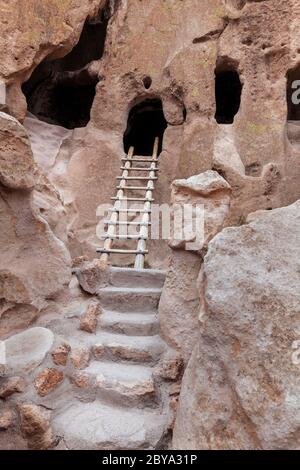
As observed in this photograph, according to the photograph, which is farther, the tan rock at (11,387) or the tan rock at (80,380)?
the tan rock at (80,380)

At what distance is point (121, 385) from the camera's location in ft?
8.09

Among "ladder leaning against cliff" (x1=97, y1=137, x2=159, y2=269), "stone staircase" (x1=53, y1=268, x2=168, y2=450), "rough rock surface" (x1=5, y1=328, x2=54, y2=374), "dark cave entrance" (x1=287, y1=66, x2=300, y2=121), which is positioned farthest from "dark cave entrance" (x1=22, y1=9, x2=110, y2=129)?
"rough rock surface" (x1=5, y1=328, x2=54, y2=374)

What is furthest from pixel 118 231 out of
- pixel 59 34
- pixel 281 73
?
pixel 281 73

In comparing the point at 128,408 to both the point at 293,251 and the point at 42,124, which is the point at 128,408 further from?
the point at 42,124

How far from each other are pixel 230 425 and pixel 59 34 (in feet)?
17.7

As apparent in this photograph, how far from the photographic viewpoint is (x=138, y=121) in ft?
25.0

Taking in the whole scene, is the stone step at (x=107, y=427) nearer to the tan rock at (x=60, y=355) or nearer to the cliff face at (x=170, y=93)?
the tan rock at (x=60, y=355)

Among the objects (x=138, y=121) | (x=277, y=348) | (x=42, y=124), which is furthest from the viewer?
(x=138, y=121)

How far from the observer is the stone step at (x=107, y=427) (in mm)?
2156

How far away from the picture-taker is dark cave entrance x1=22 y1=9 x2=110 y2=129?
732 centimetres

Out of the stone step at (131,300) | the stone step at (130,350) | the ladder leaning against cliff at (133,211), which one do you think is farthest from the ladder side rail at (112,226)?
the stone step at (130,350)

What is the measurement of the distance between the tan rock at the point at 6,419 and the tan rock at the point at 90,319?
0.75m

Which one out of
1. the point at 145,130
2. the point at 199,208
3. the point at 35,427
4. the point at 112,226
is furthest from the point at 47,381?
the point at 145,130

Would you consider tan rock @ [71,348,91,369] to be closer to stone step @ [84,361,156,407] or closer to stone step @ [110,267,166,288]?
stone step @ [84,361,156,407]
